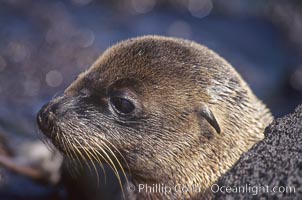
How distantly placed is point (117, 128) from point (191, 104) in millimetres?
580

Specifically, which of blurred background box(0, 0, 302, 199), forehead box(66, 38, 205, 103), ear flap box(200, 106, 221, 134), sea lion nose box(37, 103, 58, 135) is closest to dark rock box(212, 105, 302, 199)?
ear flap box(200, 106, 221, 134)

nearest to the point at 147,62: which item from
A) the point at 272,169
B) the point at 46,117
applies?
the point at 46,117

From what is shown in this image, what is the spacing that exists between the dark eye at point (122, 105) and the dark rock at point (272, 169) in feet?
2.99

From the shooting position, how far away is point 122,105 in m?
5.32

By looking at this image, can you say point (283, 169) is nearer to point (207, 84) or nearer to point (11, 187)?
point (207, 84)

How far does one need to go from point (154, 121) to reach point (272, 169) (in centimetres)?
117

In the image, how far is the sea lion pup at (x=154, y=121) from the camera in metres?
5.30

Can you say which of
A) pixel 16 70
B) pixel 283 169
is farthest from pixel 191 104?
pixel 16 70

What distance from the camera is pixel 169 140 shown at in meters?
5.30

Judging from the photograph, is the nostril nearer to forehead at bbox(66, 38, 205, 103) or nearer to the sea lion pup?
the sea lion pup

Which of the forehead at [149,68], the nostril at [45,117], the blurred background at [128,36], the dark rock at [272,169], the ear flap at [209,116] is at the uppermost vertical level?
the blurred background at [128,36]

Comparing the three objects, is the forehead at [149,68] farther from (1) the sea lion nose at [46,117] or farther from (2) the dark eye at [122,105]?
(1) the sea lion nose at [46,117]

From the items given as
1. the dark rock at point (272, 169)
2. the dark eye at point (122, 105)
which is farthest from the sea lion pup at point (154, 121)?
the dark rock at point (272, 169)

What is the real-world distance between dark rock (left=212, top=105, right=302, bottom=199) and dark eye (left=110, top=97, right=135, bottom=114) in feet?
2.99
